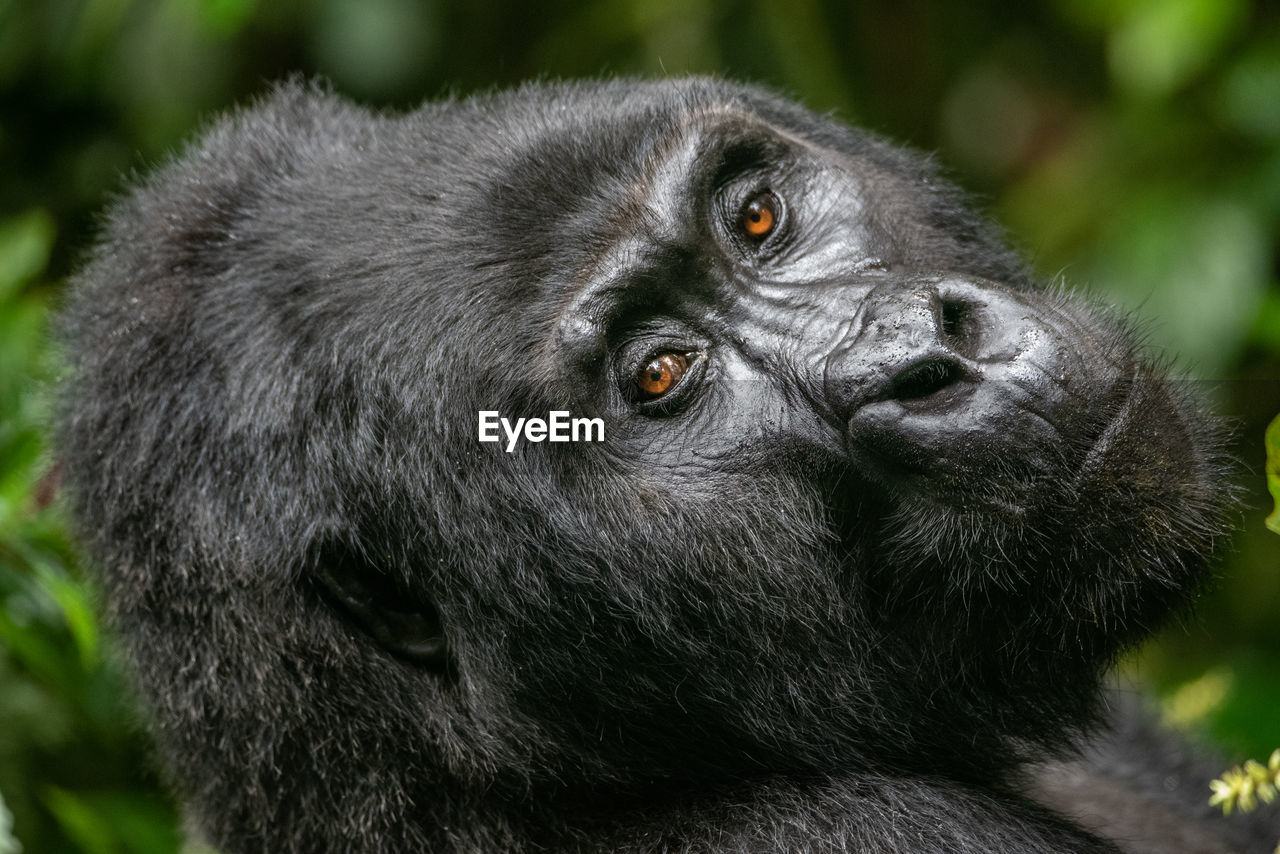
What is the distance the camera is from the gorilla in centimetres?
230

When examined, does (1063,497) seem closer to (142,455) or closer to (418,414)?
(418,414)

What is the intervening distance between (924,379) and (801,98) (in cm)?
226

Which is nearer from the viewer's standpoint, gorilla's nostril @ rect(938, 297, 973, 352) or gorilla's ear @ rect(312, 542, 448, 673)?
gorilla's nostril @ rect(938, 297, 973, 352)

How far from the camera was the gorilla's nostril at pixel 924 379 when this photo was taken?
2176mm

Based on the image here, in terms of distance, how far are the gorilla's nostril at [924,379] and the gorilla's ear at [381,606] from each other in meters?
0.97

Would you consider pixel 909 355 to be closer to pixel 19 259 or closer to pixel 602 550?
pixel 602 550

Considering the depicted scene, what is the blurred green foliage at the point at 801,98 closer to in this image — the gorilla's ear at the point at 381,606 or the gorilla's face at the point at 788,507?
the gorilla's ear at the point at 381,606

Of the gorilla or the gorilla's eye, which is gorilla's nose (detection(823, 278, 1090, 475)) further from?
the gorilla's eye

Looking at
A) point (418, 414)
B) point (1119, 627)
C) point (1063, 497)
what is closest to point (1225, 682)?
point (1119, 627)

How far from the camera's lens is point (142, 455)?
8.23ft

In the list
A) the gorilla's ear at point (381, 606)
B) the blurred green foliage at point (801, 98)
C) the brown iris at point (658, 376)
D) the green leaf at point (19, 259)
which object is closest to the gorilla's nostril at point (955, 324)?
the brown iris at point (658, 376)

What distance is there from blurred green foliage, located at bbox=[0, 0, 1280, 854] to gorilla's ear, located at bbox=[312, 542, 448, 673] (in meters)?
1.12

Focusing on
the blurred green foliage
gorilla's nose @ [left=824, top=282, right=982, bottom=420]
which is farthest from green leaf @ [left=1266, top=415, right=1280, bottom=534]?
the blurred green foliage

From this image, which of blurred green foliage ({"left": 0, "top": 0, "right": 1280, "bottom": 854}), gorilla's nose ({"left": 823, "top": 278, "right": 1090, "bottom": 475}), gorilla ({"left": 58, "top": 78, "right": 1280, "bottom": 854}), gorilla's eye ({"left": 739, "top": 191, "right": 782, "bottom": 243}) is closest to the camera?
gorilla's nose ({"left": 823, "top": 278, "right": 1090, "bottom": 475})
